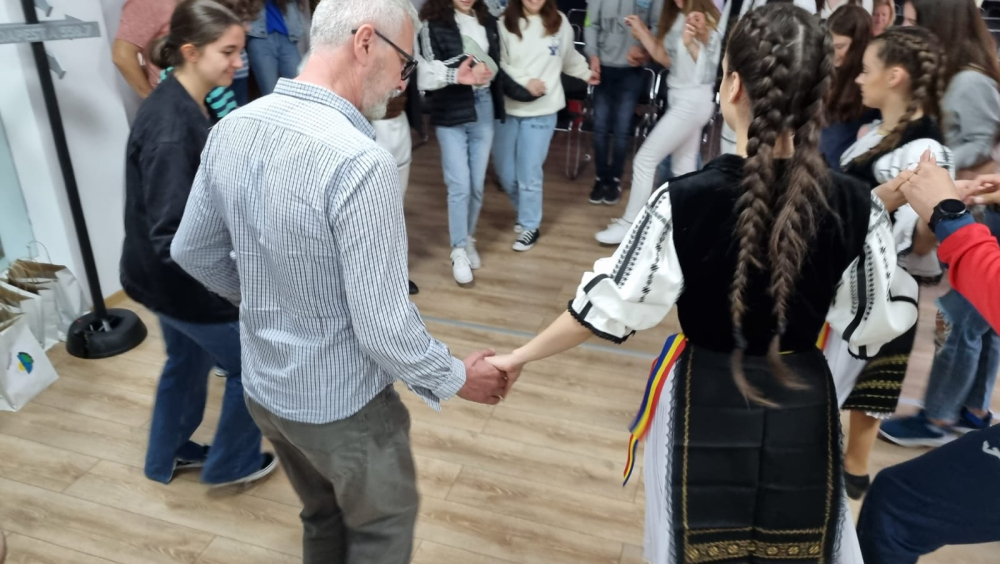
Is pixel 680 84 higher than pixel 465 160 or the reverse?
higher

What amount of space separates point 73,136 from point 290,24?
1.14 m

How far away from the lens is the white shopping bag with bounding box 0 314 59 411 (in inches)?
104

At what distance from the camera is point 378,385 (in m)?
1.41

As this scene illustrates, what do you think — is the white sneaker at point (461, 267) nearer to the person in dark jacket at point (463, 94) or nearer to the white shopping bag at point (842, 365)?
the person in dark jacket at point (463, 94)

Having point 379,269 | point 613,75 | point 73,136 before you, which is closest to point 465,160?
point 613,75

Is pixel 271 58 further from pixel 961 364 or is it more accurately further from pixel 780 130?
pixel 961 364

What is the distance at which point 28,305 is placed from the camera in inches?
115

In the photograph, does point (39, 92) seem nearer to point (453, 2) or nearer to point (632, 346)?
point (453, 2)

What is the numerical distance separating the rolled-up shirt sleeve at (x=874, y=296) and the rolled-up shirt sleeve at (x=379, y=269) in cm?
73

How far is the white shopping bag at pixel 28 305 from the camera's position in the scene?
2.90 m

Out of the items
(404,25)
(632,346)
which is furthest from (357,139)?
(632,346)

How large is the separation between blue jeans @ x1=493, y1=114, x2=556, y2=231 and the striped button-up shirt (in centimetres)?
254

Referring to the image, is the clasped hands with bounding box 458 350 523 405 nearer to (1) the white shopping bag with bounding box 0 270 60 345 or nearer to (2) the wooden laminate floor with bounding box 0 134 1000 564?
(2) the wooden laminate floor with bounding box 0 134 1000 564

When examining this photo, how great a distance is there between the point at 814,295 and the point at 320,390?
0.87 metres
